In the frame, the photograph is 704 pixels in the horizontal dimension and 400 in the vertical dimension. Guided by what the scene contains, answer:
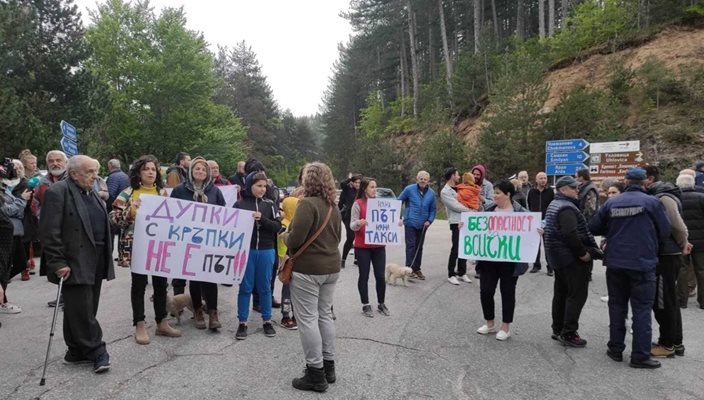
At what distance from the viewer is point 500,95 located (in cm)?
2481

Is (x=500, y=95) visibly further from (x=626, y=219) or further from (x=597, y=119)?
(x=626, y=219)

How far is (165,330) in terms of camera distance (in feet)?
17.5

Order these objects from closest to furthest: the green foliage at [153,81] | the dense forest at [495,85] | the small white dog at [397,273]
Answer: the small white dog at [397,273]
the dense forest at [495,85]
the green foliage at [153,81]

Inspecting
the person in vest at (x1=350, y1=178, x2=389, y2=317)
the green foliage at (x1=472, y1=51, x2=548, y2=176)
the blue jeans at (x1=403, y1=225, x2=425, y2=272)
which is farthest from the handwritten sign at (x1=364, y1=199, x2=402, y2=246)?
the green foliage at (x1=472, y1=51, x2=548, y2=176)

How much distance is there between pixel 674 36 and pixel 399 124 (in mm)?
23297

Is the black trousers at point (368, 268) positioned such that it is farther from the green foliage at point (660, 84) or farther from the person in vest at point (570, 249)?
the green foliage at point (660, 84)

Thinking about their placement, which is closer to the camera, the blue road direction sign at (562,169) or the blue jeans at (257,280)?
the blue jeans at (257,280)

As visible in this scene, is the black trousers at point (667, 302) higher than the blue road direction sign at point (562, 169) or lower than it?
lower

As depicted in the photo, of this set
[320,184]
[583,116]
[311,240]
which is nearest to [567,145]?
[583,116]

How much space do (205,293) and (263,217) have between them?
124 centimetres

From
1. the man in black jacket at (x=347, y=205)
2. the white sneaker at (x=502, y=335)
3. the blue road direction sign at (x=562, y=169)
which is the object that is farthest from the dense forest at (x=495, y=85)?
the white sneaker at (x=502, y=335)

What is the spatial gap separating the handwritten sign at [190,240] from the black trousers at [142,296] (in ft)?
0.53

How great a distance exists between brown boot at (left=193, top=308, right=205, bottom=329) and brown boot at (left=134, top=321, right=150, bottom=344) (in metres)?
0.65

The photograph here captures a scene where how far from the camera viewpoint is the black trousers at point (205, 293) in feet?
18.5
